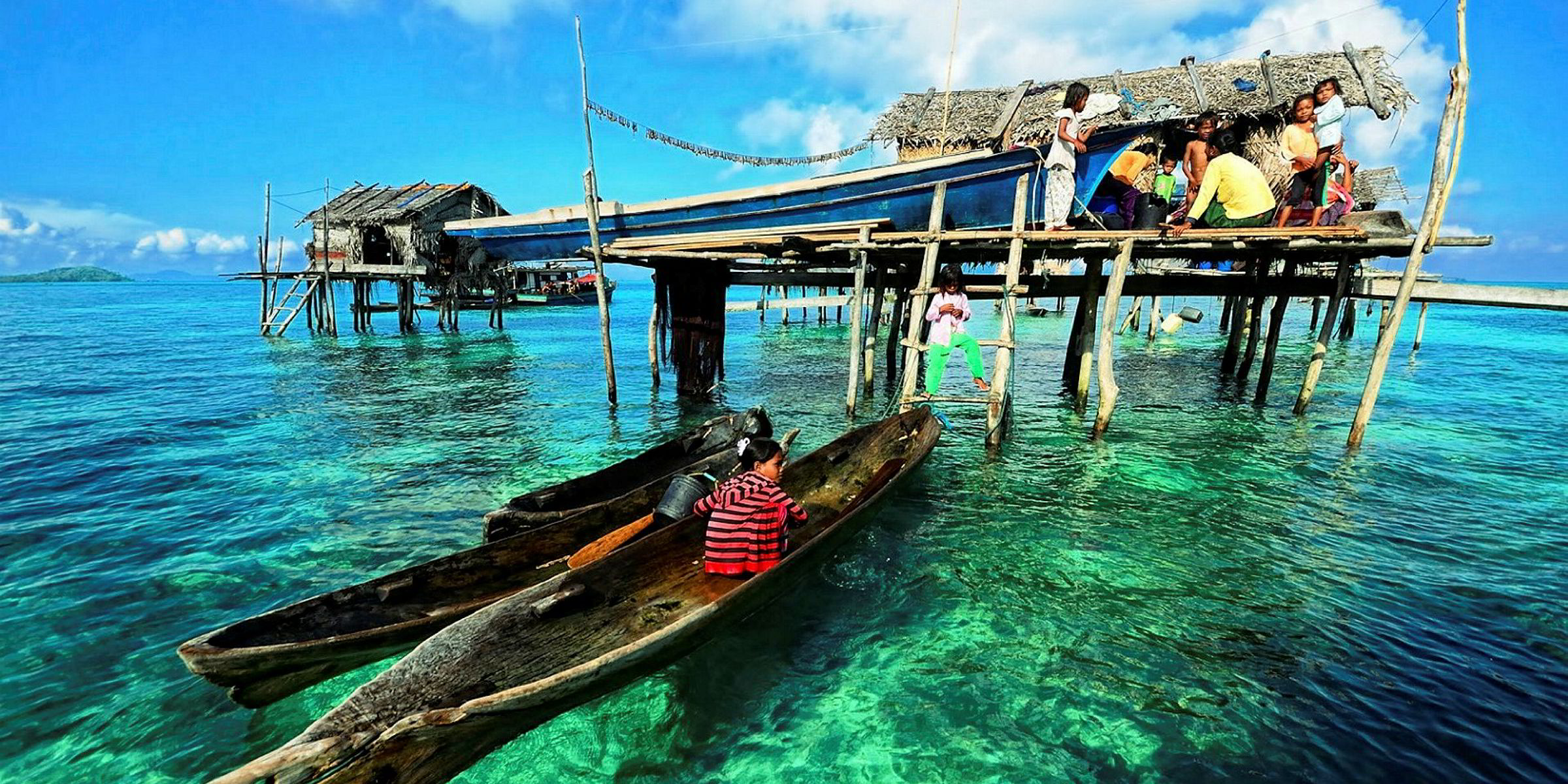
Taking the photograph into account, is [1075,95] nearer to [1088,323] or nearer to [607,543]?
[1088,323]

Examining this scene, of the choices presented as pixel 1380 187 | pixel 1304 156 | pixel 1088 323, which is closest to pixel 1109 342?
pixel 1088 323

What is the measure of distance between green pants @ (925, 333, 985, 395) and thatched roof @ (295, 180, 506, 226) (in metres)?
25.4

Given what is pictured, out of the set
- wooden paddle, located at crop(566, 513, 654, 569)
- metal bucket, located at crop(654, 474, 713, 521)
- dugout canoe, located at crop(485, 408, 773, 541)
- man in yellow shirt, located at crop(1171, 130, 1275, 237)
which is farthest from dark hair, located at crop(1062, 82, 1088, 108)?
wooden paddle, located at crop(566, 513, 654, 569)

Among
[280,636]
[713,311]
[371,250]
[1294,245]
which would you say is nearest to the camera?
[280,636]

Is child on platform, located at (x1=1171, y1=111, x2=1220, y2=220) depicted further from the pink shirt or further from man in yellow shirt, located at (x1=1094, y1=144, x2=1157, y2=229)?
the pink shirt

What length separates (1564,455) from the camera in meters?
10.7

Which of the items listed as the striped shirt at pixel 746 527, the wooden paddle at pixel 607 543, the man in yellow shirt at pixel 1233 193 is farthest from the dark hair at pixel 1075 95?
the striped shirt at pixel 746 527

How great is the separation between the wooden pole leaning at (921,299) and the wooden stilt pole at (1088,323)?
2938mm

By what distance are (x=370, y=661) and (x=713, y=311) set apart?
10.3m

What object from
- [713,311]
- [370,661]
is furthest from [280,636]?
[713,311]

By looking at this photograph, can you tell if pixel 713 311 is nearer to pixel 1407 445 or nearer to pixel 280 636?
pixel 280 636

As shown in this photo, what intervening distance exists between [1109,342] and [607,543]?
778cm

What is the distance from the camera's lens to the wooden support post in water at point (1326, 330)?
35.7ft

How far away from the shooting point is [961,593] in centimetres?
605
